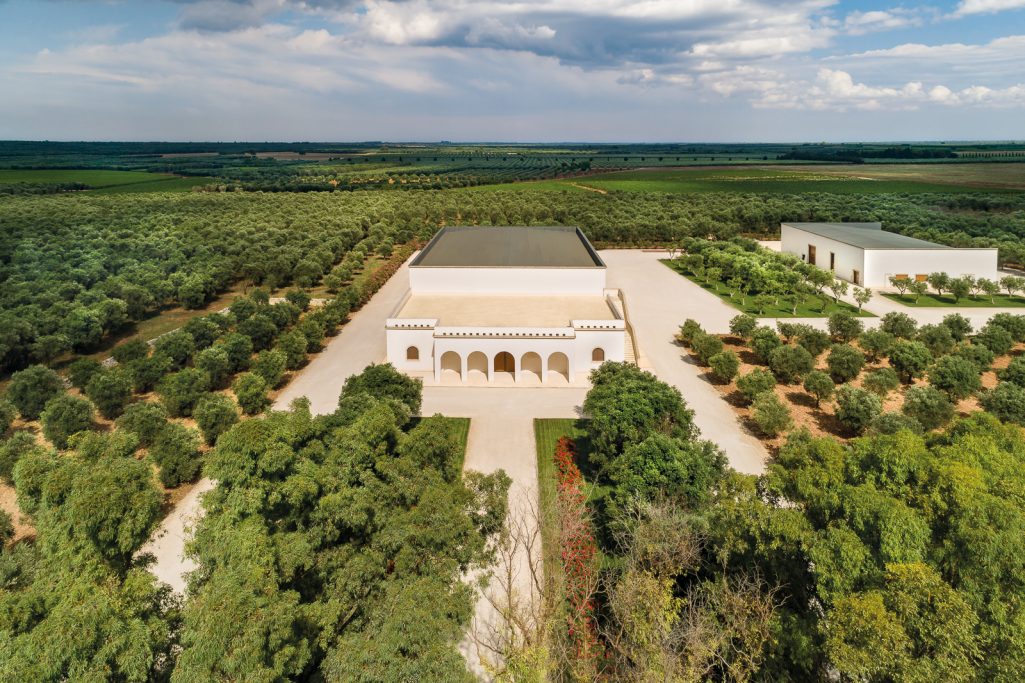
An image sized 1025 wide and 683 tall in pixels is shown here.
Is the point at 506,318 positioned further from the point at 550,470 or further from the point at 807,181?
the point at 807,181

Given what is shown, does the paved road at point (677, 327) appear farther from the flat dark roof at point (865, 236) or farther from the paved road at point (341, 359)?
the paved road at point (341, 359)

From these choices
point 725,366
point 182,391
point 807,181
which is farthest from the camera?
point 807,181

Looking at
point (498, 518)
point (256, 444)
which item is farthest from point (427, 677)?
point (256, 444)

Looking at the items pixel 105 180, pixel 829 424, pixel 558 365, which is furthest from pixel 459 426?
pixel 105 180

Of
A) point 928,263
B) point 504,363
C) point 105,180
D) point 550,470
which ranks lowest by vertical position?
point 550,470

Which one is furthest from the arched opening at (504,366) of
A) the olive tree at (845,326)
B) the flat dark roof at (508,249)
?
the olive tree at (845,326)

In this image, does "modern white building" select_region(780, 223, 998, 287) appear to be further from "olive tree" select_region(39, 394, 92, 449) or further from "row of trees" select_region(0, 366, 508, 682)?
"olive tree" select_region(39, 394, 92, 449)

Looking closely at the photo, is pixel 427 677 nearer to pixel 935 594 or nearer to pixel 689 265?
pixel 935 594
